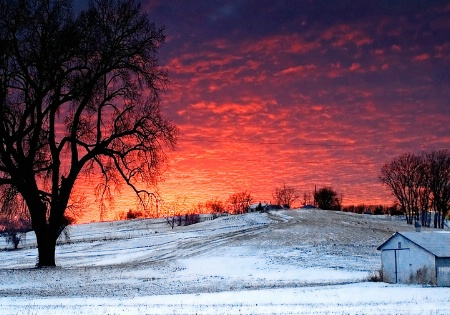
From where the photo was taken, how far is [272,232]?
7456 centimetres

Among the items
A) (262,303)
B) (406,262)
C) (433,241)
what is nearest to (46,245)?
(262,303)

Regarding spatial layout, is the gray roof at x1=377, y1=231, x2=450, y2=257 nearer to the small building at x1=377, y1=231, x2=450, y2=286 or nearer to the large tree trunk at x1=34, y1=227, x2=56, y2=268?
the small building at x1=377, y1=231, x2=450, y2=286

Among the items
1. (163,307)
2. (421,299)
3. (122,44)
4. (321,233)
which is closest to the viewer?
(163,307)

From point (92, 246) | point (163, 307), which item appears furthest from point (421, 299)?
point (92, 246)

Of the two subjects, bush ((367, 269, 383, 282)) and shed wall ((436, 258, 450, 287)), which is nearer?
shed wall ((436, 258, 450, 287))

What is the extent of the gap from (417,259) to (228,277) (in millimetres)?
13560

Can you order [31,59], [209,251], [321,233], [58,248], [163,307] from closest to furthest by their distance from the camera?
1. [163,307]
2. [31,59]
3. [209,251]
4. [321,233]
5. [58,248]

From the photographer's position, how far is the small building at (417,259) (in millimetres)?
38375

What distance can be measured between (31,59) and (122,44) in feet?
20.7

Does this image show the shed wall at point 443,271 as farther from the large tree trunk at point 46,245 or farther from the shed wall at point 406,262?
the large tree trunk at point 46,245

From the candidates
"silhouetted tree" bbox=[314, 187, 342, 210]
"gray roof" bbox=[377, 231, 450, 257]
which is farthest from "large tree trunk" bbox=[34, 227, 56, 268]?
"silhouetted tree" bbox=[314, 187, 342, 210]

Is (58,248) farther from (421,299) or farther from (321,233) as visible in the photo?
(421,299)

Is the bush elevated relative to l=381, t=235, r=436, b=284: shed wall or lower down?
lower down

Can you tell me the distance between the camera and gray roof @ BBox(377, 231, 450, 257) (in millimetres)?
38906
